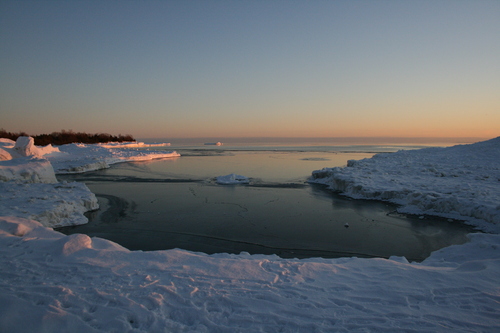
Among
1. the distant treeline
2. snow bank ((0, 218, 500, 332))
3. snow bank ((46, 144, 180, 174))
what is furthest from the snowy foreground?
the distant treeline

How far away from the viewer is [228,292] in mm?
2943

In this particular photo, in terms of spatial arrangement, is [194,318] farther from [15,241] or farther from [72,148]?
[72,148]

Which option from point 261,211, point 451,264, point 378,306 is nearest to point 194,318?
point 378,306

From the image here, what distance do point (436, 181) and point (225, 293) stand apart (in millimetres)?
10511

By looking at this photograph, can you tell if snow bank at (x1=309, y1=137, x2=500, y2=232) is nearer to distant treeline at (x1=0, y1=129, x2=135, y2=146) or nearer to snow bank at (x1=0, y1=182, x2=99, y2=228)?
snow bank at (x1=0, y1=182, x2=99, y2=228)

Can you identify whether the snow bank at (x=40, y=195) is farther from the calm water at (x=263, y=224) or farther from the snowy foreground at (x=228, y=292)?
the snowy foreground at (x=228, y=292)

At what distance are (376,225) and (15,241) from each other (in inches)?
288

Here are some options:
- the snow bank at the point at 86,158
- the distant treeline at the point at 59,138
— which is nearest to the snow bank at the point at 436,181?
the snow bank at the point at 86,158

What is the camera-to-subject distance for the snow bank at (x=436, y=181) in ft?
24.7

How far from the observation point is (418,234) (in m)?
6.32

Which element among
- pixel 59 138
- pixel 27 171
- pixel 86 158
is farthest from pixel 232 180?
pixel 59 138

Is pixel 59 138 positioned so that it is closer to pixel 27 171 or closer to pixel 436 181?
pixel 27 171

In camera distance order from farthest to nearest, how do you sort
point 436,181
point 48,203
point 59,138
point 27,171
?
point 59,138, point 436,181, point 27,171, point 48,203

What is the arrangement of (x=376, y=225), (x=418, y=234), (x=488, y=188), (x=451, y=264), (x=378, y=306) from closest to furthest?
(x=378, y=306), (x=451, y=264), (x=418, y=234), (x=376, y=225), (x=488, y=188)
